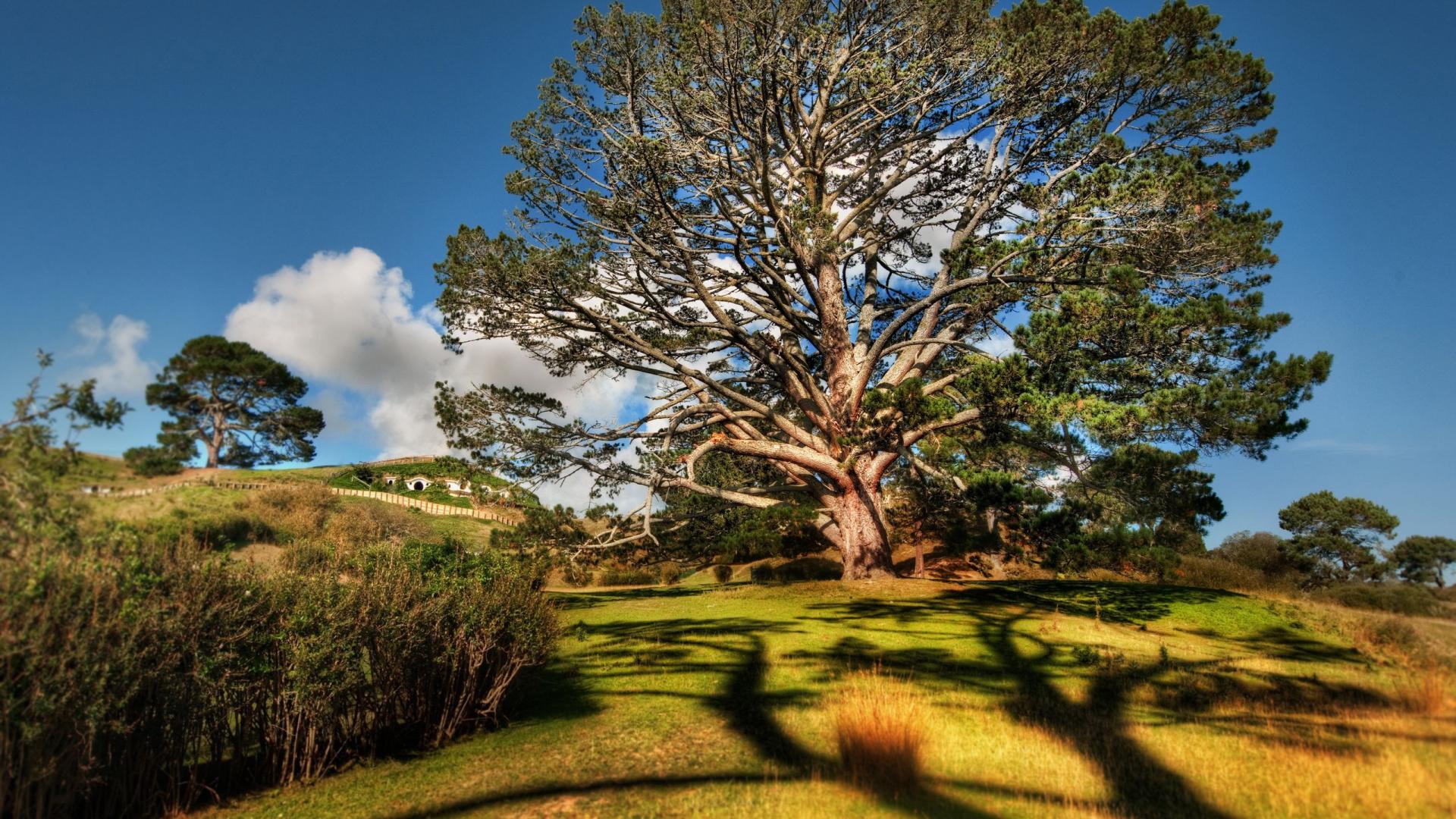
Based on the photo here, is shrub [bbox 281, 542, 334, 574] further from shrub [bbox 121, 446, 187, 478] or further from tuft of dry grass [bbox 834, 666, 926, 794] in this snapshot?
tuft of dry grass [bbox 834, 666, 926, 794]

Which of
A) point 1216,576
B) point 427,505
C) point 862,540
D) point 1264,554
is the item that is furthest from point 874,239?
point 427,505

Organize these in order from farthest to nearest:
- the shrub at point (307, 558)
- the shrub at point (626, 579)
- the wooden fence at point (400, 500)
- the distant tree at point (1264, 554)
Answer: the wooden fence at point (400, 500), the shrub at point (626, 579), the distant tree at point (1264, 554), the shrub at point (307, 558)

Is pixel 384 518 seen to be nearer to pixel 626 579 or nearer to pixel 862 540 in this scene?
pixel 626 579

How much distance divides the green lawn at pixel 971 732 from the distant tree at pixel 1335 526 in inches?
872

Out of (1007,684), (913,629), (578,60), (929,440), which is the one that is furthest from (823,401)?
(578,60)

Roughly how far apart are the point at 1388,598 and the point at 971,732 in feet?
40.8

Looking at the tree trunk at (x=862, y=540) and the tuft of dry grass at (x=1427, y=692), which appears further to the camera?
the tree trunk at (x=862, y=540)

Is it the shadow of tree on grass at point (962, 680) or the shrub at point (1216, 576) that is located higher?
the shrub at point (1216, 576)

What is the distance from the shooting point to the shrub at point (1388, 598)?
1165cm

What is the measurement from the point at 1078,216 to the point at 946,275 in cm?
410

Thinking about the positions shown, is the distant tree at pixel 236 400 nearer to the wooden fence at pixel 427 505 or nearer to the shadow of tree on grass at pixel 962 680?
the wooden fence at pixel 427 505


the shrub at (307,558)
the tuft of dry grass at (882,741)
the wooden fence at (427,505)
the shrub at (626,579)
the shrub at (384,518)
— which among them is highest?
the wooden fence at (427,505)

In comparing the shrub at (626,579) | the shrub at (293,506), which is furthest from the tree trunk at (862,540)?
the shrub at (293,506)

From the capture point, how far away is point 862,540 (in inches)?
666
